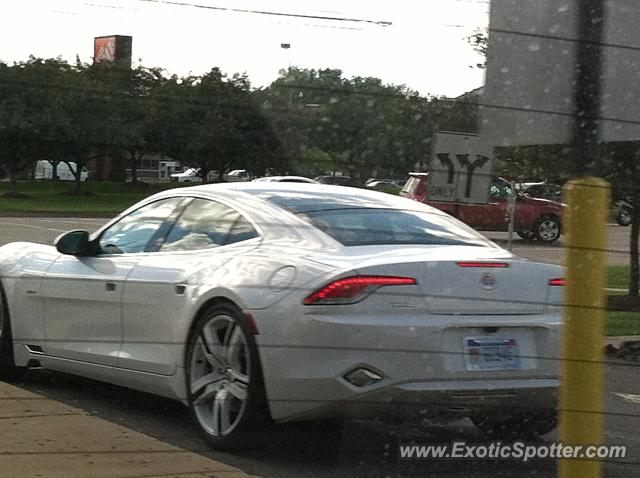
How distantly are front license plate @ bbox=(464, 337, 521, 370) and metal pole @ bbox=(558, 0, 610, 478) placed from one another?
216cm

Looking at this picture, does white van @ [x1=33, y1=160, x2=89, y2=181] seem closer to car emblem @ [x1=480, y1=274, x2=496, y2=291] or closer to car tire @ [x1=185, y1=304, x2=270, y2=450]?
car tire @ [x1=185, y1=304, x2=270, y2=450]

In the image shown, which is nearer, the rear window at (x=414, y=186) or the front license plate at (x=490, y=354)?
the rear window at (x=414, y=186)

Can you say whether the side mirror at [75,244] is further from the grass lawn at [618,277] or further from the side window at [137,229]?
the grass lawn at [618,277]

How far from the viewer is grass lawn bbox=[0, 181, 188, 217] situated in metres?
7.44

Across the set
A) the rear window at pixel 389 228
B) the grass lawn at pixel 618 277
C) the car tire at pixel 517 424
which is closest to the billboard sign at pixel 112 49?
the rear window at pixel 389 228

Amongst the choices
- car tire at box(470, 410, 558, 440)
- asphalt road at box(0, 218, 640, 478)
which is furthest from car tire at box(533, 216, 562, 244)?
car tire at box(470, 410, 558, 440)

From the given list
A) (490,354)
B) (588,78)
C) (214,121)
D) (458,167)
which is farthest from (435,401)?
(588,78)

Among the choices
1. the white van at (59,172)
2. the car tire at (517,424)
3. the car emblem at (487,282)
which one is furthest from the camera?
the white van at (59,172)

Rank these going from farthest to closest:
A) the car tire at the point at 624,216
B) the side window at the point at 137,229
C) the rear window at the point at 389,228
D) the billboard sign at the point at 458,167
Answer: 1. the car tire at the point at 624,216
2. the side window at the point at 137,229
3. the rear window at the point at 389,228
4. the billboard sign at the point at 458,167

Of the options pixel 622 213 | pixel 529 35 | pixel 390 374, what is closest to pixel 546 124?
pixel 529 35

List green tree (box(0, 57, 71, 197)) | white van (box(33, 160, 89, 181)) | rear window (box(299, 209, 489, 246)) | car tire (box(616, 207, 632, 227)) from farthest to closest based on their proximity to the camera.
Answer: car tire (box(616, 207, 632, 227)), white van (box(33, 160, 89, 181)), rear window (box(299, 209, 489, 246)), green tree (box(0, 57, 71, 197))

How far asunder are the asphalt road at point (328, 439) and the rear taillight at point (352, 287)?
69 cm

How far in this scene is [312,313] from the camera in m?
4.82

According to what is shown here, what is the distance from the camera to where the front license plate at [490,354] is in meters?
4.83
